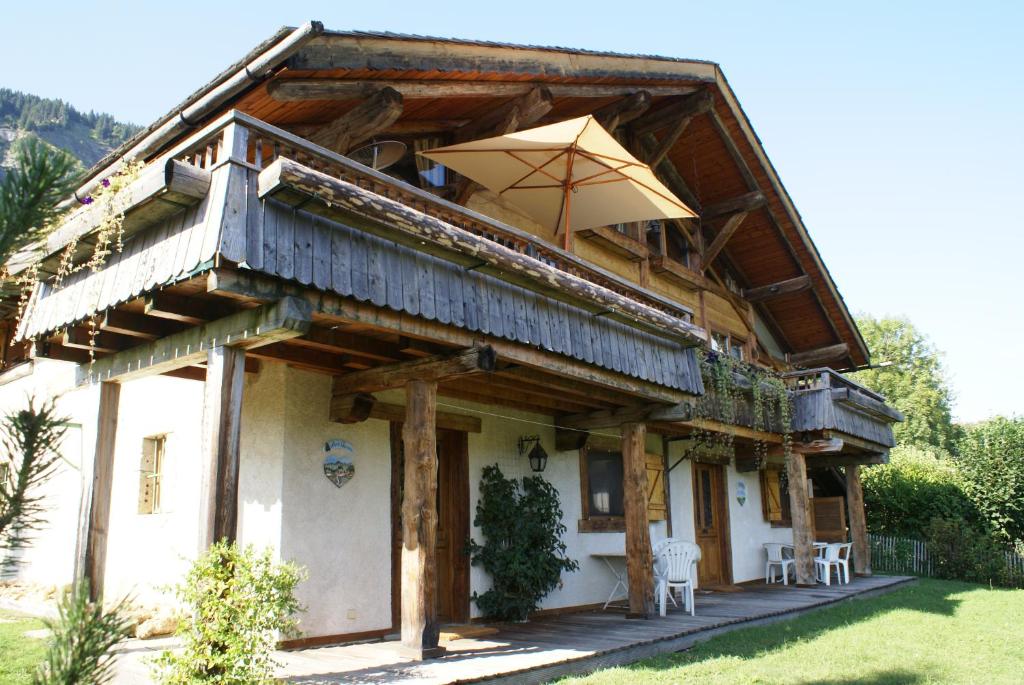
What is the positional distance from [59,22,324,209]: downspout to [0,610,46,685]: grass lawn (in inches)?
135

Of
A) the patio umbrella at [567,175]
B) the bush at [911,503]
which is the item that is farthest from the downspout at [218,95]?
the bush at [911,503]

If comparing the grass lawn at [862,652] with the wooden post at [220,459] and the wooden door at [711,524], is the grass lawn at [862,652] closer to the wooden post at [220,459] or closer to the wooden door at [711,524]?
the wooden door at [711,524]

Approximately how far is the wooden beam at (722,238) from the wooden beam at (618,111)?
373cm

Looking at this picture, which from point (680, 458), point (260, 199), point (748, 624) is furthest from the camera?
point (680, 458)

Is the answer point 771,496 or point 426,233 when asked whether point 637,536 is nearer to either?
point 426,233

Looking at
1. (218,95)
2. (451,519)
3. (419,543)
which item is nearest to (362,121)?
(218,95)

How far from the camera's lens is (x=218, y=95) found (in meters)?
6.61

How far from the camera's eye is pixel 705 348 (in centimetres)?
1062

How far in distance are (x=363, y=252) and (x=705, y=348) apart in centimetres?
591

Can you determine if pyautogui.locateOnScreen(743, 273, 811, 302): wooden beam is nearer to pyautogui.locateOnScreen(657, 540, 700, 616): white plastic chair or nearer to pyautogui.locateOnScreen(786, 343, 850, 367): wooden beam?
pyautogui.locateOnScreen(786, 343, 850, 367): wooden beam

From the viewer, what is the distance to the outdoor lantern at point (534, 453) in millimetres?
10453

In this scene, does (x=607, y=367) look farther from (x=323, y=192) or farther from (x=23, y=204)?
(x=23, y=204)

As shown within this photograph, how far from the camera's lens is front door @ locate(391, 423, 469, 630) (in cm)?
922

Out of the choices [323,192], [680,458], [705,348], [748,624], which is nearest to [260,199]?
[323,192]
